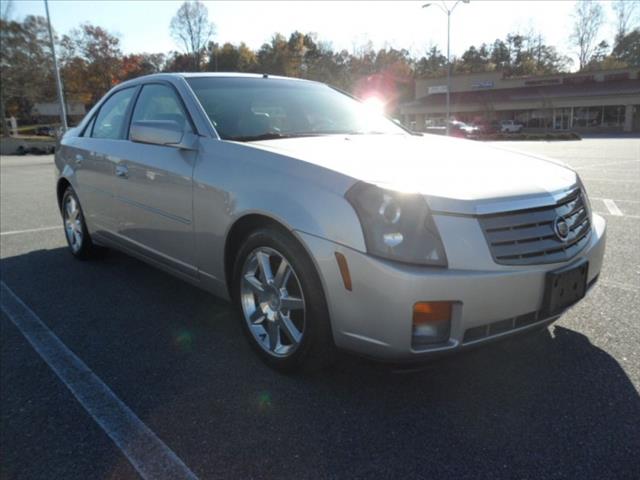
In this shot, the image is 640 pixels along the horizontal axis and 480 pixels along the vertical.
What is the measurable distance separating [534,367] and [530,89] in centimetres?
5547

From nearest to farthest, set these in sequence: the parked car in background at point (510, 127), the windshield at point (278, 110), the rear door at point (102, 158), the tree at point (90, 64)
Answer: the windshield at point (278, 110)
the rear door at point (102, 158)
the parked car in background at point (510, 127)
the tree at point (90, 64)

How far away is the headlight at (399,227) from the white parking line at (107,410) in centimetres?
120

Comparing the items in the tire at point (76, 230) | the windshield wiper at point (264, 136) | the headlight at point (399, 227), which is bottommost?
the tire at point (76, 230)

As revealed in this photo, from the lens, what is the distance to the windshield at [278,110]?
3.41 meters

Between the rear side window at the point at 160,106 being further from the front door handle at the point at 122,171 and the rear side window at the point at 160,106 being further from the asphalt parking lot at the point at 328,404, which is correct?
the asphalt parking lot at the point at 328,404

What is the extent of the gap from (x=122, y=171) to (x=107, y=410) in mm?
2036

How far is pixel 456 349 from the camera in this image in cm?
226

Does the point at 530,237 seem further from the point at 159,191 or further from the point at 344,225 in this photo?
the point at 159,191

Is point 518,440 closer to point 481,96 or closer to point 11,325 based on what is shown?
point 11,325

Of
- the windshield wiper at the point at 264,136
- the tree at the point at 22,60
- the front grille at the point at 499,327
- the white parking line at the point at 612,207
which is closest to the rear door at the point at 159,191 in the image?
the windshield wiper at the point at 264,136

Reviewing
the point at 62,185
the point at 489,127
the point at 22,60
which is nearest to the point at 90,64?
the point at 22,60

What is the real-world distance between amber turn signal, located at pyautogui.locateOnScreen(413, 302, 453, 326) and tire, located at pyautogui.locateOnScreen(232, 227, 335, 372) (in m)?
0.46

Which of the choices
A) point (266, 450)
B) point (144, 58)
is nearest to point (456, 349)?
point (266, 450)

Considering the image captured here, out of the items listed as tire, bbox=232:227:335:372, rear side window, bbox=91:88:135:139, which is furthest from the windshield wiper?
rear side window, bbox=91:88:135:139
